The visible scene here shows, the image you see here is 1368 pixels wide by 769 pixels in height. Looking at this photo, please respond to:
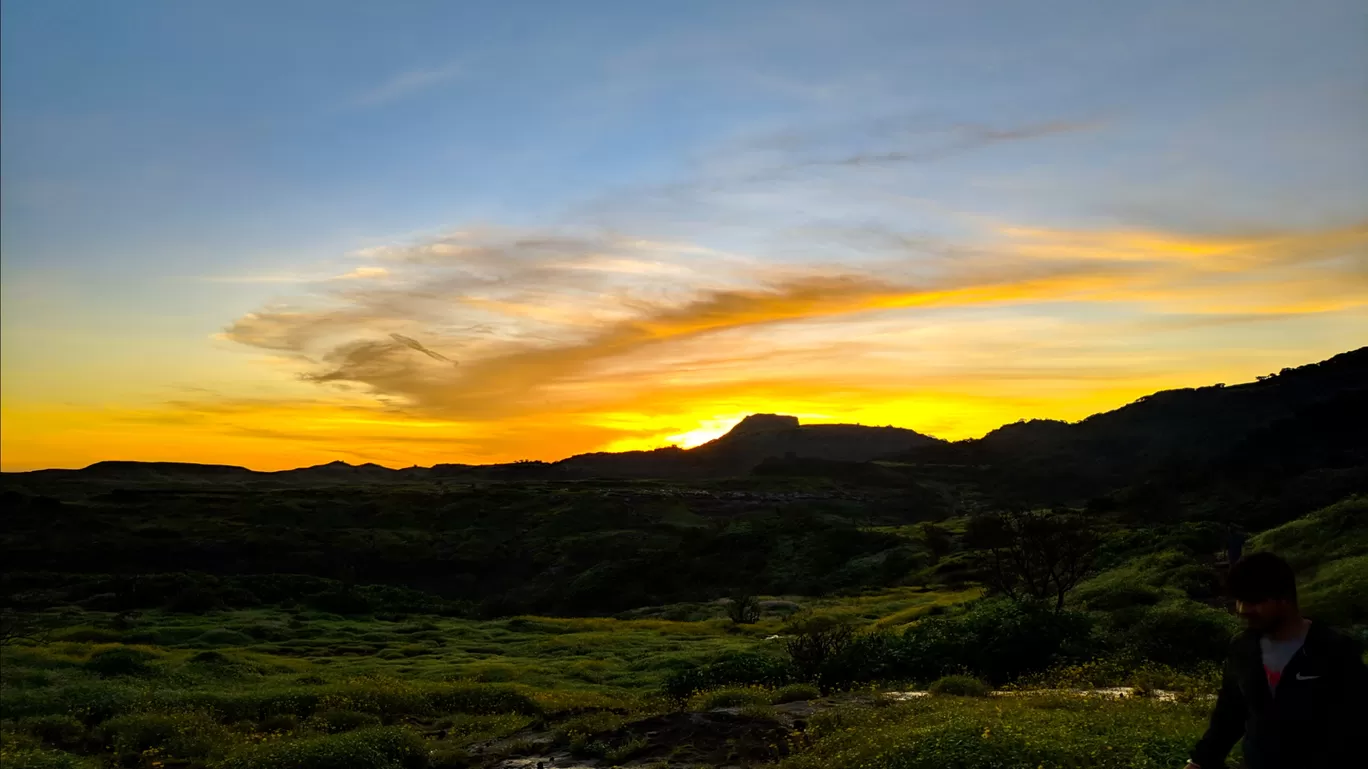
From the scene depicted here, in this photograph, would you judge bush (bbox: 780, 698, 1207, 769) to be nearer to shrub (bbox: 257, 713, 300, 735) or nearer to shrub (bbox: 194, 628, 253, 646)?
shrub (bbox: 257, 713, 300, 735)

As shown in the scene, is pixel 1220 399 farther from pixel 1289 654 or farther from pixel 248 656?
pixel 1289 654

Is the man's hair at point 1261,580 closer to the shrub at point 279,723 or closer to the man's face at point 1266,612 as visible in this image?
the man's face at point 1266,612

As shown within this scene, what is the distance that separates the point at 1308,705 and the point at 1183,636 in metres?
19.7

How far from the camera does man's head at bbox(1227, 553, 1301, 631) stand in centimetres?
636

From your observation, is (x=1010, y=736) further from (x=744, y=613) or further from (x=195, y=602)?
(x=195, y=602)

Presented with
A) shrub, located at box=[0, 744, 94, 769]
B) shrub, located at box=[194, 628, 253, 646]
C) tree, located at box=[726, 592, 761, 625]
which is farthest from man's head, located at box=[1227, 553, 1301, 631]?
shrub, located at box=[194, 628, 253, 646]

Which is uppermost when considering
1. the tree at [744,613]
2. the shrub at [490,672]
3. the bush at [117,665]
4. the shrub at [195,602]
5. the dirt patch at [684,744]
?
the dirt patch at [684,744]

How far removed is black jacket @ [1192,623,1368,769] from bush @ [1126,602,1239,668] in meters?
18.3

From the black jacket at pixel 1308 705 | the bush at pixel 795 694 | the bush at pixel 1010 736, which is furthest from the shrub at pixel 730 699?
the black jacket at pixel 1308 705

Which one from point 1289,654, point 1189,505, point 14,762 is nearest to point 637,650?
point 14,762

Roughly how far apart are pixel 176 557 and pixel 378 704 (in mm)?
96333

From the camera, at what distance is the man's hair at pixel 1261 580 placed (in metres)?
6.35

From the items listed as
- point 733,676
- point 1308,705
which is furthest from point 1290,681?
point 733,676

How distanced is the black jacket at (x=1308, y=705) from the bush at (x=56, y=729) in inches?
926
